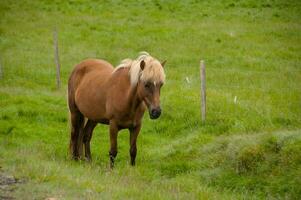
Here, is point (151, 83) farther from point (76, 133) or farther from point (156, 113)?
point (76, 133)

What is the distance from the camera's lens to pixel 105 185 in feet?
28.4

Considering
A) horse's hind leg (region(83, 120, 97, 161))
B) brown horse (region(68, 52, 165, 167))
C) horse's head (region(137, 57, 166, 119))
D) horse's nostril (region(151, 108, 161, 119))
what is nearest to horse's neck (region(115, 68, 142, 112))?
brown horse (region(68, 52, 165, 167))

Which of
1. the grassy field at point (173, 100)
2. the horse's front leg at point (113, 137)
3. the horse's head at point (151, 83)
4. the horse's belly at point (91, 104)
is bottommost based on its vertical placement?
the grassy field at point (173, 100)

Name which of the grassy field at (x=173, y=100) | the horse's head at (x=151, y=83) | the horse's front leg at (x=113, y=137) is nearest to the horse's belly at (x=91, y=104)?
the horse's front leg at (x=113, y=137)

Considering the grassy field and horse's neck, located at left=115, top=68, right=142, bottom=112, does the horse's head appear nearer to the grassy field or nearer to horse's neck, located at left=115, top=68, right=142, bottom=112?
horse's neck, located at left=115, top=68, right=142, bottom=112

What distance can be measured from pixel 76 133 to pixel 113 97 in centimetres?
187

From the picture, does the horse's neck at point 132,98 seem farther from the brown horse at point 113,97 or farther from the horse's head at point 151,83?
the horse's head at point 151,83

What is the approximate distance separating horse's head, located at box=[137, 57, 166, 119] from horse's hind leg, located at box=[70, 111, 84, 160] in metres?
2.65

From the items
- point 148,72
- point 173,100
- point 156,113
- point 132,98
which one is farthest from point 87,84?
point 173,100

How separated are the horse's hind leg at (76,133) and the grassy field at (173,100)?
0.44 meters

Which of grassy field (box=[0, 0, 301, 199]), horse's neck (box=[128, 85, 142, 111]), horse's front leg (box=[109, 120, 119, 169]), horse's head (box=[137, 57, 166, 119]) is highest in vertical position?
horse's head (box=[137, 57, 166, 119])

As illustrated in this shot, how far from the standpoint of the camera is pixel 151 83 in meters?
10.7

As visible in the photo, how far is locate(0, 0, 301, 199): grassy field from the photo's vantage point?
9914 mm

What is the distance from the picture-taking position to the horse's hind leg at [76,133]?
12695 mm
